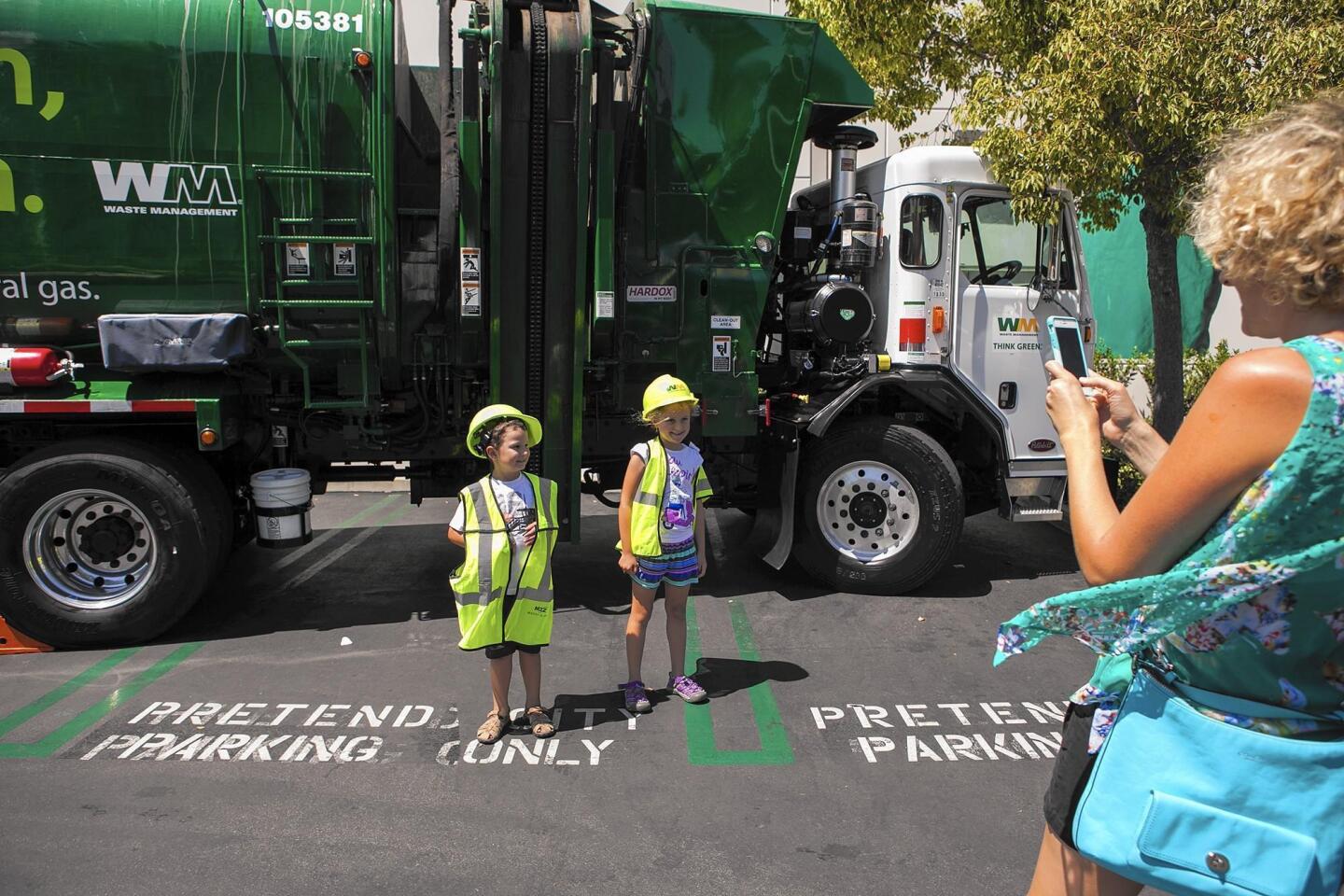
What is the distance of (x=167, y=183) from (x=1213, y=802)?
549 centimetres

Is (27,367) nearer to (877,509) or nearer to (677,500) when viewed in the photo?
(677,500)

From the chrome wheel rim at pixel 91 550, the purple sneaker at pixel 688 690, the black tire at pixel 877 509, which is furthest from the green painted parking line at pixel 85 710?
the black tire at pixel 877 509

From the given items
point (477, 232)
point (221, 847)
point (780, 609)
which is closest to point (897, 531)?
point (780, 609)

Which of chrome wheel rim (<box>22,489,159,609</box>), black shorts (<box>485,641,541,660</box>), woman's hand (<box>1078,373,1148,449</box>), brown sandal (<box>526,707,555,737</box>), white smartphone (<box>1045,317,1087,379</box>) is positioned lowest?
brown sandal (<box>526,707,555,737</box>)

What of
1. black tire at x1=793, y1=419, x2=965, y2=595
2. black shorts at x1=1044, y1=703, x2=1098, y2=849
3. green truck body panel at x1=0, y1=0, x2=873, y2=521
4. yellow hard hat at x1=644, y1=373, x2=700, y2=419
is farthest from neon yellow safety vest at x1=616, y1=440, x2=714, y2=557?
black shorts at x1=1044, y1=703, x2=1098, y2=849

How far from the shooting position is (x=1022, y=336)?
634cm

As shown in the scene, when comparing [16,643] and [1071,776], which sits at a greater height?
[1071,776]

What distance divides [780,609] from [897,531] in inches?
37.2

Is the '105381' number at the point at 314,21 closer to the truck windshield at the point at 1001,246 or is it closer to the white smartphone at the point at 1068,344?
the truck windshield at the point at 1001,246

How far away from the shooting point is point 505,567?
418 centimetres

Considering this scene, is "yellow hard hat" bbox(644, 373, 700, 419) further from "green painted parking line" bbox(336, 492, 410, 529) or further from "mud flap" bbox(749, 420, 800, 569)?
"green painted parking line" bbox(336, 492, 410, 529)

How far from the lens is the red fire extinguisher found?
16.5 ft

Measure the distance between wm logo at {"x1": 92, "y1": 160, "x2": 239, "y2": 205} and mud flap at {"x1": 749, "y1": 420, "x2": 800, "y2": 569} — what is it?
11.5ft

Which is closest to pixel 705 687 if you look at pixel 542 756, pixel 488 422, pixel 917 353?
pixel 542 756
